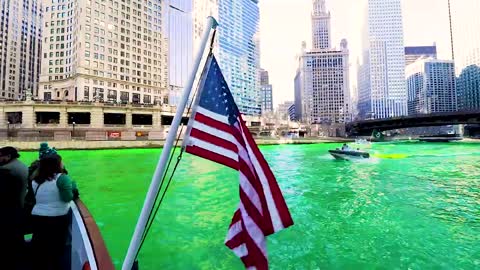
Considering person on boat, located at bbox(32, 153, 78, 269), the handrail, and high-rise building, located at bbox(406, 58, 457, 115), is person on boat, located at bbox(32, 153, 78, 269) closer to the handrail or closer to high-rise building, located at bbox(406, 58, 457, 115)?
the handrail

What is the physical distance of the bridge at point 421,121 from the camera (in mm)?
73625

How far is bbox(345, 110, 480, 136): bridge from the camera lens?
2899 inches

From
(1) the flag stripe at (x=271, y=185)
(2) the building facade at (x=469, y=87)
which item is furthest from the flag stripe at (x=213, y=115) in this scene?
(2) the building facade at (x=469, y=87)

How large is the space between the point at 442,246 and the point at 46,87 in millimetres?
101319

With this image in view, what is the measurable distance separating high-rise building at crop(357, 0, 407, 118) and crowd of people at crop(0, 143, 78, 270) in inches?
7070

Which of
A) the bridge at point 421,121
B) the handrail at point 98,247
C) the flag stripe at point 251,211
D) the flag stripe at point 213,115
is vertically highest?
the bridge at point 421,121

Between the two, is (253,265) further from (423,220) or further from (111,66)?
(111,66)

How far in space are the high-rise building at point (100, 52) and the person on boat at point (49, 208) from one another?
263ft

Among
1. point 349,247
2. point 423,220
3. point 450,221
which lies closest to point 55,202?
point 349,247

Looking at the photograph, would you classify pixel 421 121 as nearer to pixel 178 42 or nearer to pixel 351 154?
Answer: pixel 351 154

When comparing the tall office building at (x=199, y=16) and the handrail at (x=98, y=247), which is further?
the tall office building at (x=199, y=16)

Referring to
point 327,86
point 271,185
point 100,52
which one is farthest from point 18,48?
point 327,86

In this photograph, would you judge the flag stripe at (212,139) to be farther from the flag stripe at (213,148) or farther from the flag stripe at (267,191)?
the flag stripe at (267,191)

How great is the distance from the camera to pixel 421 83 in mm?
172875
